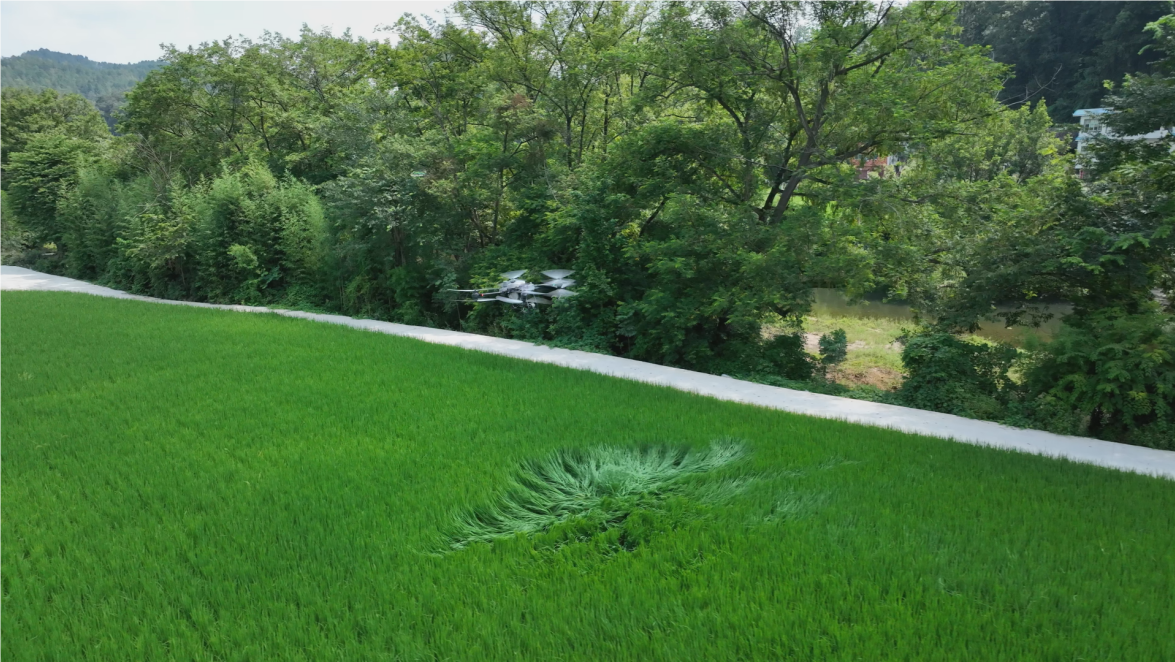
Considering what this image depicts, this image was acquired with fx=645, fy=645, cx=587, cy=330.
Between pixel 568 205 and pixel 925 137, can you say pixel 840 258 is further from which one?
pixel 568 205

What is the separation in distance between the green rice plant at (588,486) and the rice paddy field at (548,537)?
2 cm

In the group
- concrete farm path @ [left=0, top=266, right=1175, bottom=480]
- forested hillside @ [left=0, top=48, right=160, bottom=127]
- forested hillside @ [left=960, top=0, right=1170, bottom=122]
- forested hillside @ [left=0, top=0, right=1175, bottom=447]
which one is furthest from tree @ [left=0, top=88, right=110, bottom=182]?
forested hillside @ [left=0, top=48, right=160, bottom=127]

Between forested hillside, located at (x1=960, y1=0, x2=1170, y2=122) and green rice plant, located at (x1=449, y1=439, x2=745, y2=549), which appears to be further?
forested hillside, located at (x1=960, y1=0, x2=1170, y2=122)

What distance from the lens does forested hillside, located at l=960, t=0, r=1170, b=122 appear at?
30.8 metres

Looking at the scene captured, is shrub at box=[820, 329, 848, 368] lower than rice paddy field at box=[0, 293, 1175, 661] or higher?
higher

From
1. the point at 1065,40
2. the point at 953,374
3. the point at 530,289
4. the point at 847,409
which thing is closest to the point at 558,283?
the point at 530,289

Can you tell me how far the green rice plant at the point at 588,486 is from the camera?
383 cm

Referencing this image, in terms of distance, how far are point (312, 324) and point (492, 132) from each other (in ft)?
15.7

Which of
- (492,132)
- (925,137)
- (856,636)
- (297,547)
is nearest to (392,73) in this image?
(492,132)

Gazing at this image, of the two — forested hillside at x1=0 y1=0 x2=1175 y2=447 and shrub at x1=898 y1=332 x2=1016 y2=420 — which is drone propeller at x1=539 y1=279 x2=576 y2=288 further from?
shrub at x1=898 y1=332 x2=1016 y2=420

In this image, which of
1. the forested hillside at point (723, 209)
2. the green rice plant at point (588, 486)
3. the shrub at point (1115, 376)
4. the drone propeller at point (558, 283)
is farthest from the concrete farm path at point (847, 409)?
the green rice plant at point (588, 486)

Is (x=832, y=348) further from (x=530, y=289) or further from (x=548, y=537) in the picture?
(x=548, y=537)

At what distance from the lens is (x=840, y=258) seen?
837cm

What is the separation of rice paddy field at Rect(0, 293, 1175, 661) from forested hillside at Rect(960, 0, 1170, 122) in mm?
33149
